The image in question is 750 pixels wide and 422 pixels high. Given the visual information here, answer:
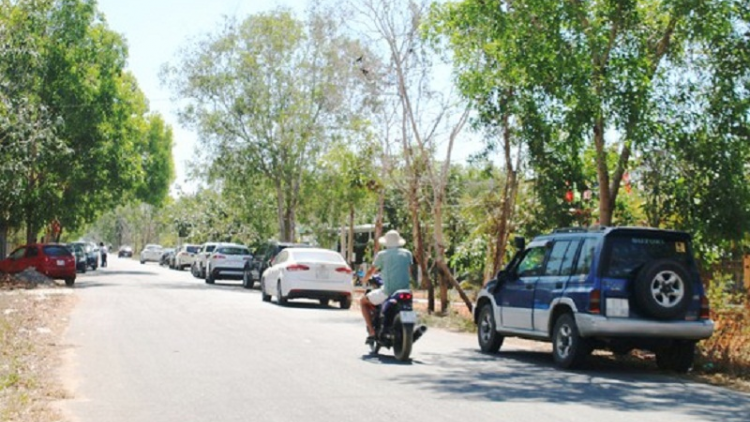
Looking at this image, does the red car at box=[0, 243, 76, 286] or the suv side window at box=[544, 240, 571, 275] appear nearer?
the suv side window at box=[544, 240, 571, 275]

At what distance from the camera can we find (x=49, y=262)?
36.8 metres

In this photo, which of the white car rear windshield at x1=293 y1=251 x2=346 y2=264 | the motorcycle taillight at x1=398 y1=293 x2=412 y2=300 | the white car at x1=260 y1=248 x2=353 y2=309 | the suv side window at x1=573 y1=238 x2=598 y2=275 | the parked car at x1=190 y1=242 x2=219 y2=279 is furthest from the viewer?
the parked car at x1=190 y1=242 x2=219 y2=279

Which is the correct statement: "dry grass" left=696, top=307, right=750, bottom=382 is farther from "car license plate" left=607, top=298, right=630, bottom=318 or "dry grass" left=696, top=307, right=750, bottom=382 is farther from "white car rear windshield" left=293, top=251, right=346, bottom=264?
"white car rear windshield" left=293, top=251, right=346, bottom=264

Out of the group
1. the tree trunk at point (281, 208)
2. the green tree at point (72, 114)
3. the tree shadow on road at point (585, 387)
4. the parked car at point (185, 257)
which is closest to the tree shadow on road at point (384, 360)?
the tree shadow on road at point (585, 387)

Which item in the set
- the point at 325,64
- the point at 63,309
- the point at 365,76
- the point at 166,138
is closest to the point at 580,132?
the point at 365,76

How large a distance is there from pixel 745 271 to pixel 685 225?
12376 millimetres

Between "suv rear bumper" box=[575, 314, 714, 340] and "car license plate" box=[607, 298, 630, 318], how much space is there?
2.7 inches

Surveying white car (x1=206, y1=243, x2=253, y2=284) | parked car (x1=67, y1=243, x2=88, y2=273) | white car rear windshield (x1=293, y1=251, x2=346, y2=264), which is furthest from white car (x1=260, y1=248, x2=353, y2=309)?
parked car (x1=67, y1=243, x2=88, y2=273)

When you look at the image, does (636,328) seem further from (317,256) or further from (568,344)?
(317,256)

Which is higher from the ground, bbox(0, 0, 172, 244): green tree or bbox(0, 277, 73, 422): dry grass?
bbox(0, 0, 172, 244): green tree

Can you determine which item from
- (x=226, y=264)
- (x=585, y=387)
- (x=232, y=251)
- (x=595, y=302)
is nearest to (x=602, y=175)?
(x=595, y=302)

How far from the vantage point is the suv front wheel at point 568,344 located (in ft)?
43.6

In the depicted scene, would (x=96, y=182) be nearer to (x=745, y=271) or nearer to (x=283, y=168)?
(x=283, y=168)

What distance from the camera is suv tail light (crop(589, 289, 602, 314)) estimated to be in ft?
42.8
